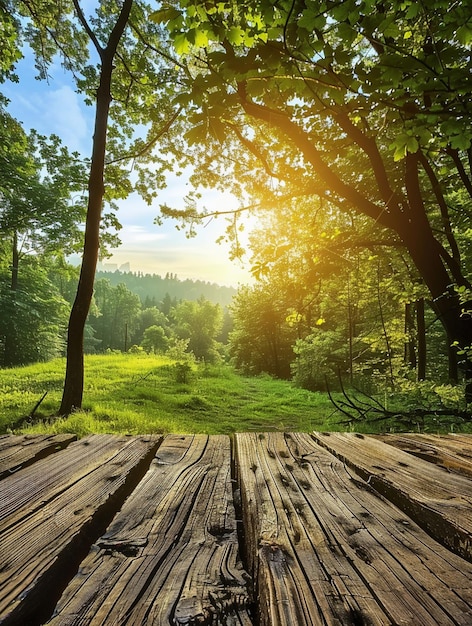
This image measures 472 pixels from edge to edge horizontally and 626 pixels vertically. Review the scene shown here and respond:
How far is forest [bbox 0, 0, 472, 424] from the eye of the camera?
202 centimetres

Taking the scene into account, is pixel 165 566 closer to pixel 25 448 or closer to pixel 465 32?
pixel 25 448

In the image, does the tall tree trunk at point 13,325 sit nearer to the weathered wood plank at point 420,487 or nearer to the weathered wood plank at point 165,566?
the weathered wood plank at point 165,566

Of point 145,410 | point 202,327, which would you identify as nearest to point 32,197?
point 145,410

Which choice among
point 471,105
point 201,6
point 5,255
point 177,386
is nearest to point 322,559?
point 201,6

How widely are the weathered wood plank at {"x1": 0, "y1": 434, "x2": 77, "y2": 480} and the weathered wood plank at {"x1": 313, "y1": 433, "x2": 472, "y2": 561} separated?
175cm

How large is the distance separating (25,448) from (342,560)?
6.33 ft

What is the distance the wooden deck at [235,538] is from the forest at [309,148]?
6.61ft

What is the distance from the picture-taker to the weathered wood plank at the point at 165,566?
29.7 inches

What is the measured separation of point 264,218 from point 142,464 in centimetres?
777

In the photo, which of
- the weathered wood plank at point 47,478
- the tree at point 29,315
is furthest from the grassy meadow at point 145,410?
the tree at point 29,315

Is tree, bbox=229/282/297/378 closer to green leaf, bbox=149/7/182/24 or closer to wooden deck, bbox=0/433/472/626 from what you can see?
green leaf, bbox=149/7/182/24

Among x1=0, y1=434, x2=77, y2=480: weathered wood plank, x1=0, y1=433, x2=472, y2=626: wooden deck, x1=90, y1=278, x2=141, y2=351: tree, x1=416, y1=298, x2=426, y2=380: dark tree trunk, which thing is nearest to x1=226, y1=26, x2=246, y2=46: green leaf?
x1=0, y1=433, x2=472, y2=626: wooden deck

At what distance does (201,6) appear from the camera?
1.82 meters

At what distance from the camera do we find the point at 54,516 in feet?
3.93
